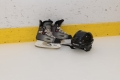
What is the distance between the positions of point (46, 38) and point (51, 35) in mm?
56

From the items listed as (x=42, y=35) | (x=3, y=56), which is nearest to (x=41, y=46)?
(x=42, y=35)

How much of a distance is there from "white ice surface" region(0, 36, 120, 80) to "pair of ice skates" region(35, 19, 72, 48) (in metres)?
0.06

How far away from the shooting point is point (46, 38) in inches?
71.9

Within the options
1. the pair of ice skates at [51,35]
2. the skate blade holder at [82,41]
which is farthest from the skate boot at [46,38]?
the skate blade holder at [82,41]

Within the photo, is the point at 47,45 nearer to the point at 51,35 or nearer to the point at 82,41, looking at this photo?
the point at 51,35

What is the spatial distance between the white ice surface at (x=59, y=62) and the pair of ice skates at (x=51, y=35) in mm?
59

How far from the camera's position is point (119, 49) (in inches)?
71.1

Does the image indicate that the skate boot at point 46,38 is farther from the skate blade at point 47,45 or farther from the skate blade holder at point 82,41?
the skate blade holder at point 82,41

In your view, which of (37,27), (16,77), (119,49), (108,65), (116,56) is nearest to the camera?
(16,77)

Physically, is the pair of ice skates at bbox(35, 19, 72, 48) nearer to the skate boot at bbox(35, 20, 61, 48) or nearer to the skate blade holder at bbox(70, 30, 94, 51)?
the skate boot at bbox(35, 20, 61, 48)

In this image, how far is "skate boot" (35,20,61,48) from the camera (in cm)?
181

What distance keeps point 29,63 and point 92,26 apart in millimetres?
808

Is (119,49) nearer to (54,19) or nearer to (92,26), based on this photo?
(92,26)

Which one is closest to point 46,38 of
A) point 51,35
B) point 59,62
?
point 51,35
